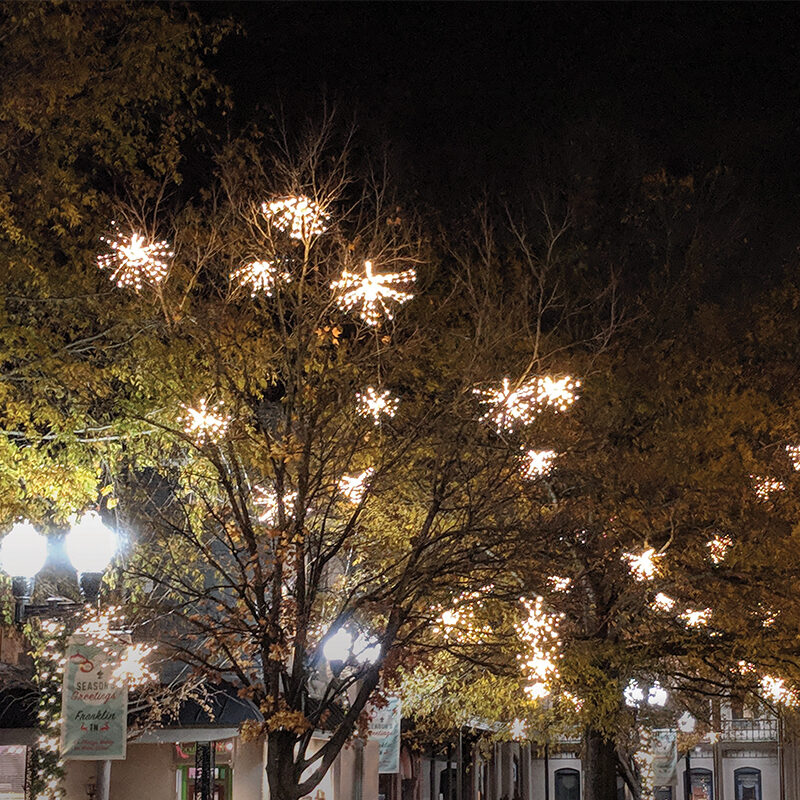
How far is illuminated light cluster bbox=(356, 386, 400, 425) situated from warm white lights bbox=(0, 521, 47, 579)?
13.9ft

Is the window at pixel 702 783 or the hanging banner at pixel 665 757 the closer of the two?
the hanging banner at pixel 665 757

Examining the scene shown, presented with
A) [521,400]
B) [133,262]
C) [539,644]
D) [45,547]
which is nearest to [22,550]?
[45,547]

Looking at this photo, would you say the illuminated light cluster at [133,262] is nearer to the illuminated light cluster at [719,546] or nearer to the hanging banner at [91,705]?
the hanging banner at [91,705]

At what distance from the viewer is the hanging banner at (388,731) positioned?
18609 millimetres

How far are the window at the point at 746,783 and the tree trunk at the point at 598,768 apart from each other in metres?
40.9

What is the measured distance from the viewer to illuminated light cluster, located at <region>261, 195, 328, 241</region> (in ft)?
42.6

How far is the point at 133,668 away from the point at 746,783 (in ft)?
157

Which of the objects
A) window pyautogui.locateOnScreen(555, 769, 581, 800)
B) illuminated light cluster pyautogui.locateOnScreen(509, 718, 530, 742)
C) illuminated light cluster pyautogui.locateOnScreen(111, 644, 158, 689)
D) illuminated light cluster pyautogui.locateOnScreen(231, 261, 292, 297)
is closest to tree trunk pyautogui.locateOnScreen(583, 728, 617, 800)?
illuminated light cluster pyautogui.locateOnScreen(509, 718, 530, 742)

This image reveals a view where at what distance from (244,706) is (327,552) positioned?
7636 mm

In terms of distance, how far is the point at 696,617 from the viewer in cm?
1784

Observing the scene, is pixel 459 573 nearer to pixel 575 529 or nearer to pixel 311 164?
pixel 575 529

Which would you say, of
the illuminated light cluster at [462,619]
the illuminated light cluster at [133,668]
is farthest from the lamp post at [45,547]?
the illuminated light cluster at [462,619]

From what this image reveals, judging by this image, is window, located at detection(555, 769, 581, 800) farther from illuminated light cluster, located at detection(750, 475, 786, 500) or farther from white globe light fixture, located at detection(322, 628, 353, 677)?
illuminated light cluster, located at detection(750, 475, 786, 500)

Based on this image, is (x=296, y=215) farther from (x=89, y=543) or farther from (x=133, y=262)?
(x=89, y=543)
